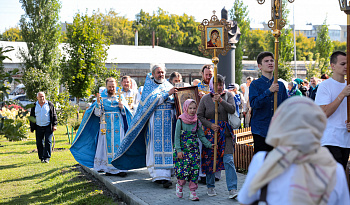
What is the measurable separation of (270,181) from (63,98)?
1434 cm

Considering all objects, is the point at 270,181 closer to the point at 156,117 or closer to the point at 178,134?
the point at 178,134

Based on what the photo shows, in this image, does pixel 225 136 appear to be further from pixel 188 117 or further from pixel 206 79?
pixel 206 79

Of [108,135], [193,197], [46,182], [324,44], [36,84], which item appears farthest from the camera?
[324,44]

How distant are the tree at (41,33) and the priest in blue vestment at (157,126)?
→ 39.8ft

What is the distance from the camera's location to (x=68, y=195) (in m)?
7.75

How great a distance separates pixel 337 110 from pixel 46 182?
20.7ft

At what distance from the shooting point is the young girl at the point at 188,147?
6531mm

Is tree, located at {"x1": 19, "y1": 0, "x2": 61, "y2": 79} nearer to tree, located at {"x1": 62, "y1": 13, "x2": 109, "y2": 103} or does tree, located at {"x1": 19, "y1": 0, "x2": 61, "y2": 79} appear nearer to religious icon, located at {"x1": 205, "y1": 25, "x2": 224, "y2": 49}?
tree, located at {"x1": 62, "y1": 13, "x2": 109, "y2": 103}

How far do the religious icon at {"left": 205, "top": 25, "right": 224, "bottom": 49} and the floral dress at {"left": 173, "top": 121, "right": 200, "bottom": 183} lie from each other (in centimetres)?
164

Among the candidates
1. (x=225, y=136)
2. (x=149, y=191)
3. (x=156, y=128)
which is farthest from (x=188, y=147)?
(x=156, y=128)

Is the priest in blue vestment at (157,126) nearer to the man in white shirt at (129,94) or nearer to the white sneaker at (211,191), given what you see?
the white sneaker at (211,191)

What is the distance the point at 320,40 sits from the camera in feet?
140

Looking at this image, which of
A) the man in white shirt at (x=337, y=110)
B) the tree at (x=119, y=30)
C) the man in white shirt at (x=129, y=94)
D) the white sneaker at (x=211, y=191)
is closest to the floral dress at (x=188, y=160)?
the white sneaker at (x=211, y=191)

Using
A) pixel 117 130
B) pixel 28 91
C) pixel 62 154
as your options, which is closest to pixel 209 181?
pixel 117 130
